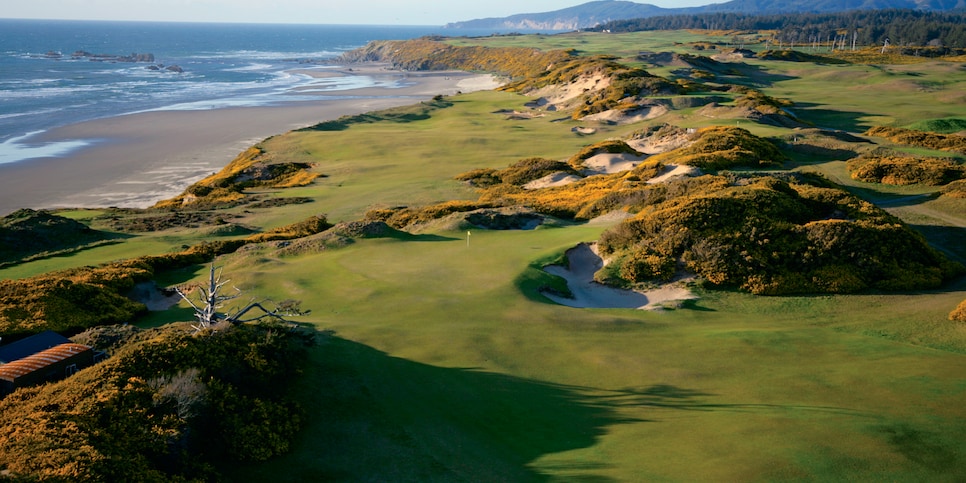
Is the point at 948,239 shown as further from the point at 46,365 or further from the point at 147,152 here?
the point at 147,152

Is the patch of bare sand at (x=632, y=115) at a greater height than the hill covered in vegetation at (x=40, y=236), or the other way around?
the patch of bare sand at (x=632, y=115)

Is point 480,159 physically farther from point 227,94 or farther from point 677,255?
point 227,94

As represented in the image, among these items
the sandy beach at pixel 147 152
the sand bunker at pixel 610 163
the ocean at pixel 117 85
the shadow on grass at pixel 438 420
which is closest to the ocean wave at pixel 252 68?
the ocean at pixel 117 85

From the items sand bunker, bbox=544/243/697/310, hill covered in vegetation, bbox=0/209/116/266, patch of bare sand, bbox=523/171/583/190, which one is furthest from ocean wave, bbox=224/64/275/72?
sand bunker, bbox=544/243/697/310

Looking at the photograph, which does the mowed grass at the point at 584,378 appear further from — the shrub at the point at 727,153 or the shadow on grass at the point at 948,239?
the shrub at the point at 727,153

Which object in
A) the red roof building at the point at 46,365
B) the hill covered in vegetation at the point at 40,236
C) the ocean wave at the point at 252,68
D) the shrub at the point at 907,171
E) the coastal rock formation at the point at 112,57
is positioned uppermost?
the coastal rock formation at the point at 112,57
